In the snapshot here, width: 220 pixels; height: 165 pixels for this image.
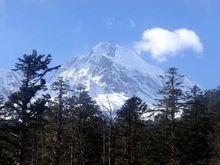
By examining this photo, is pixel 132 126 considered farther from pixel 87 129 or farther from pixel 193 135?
pixel 193 135

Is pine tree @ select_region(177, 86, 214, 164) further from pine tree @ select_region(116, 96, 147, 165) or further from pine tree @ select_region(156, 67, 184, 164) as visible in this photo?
pine tree @ select_region(116, 96, 147, 165)

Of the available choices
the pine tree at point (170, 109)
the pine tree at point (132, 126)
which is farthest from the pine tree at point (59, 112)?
the pine tree at point (170, 109)

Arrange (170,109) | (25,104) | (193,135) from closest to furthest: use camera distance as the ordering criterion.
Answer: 1. (25,104)
2. (170,109)
3. (193,135)

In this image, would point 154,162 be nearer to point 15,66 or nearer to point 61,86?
point 61,86

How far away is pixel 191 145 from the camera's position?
5894 cm

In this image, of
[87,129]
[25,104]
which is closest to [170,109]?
[87,129]

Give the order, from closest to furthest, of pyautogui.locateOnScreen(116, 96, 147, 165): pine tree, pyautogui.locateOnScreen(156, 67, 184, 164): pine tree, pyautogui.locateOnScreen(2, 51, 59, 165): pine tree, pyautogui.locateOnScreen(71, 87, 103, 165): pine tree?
pyautogui.locateOnScreen(2, 51, 59, 165): pine tree, pyautogui.locateOnScreen(156, 67, 184, 164): pine tree, pyautogui.locateOnScreen(71, 87, 103, 165): pine tree, pyautogui.locateOnScreen(116, 96, 147, 165): pine tree

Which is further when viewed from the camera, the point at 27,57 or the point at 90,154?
the point at 90,154

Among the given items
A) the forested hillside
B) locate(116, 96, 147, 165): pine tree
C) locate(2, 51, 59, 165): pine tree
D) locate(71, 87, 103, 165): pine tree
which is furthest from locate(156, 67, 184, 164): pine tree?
locate(2, 51, 59, 165): pine tree

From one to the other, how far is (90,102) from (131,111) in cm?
519

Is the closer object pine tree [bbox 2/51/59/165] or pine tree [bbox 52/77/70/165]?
pine tree [bbox 2/51/59/165]


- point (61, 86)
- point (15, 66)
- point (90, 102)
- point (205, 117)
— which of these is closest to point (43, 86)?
point (15, 66)

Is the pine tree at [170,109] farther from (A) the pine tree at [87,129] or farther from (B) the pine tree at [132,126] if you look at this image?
(A) the pine tree at [87,129]

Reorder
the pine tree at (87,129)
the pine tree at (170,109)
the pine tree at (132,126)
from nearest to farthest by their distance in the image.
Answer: the pine tree at (170,109)
the pine tree at (87,129)
the pine tree at (132,126)
